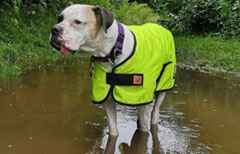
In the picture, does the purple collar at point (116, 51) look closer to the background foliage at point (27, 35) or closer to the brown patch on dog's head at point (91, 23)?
the brown patch on dog's head at point (91, 23)

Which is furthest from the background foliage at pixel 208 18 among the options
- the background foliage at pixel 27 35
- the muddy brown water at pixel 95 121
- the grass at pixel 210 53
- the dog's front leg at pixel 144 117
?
the dog's front leg at pixel 144 117

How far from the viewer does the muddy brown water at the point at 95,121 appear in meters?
3.84

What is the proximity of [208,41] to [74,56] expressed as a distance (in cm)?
372

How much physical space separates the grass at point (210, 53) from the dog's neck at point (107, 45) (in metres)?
3.84

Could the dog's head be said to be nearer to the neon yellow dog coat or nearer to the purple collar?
the purple collar

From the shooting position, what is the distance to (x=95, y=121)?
4.50 meters

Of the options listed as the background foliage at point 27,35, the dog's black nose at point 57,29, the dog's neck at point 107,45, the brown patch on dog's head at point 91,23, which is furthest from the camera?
the background foliage at point 27,35

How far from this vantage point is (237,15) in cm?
1059

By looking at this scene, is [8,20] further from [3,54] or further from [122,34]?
[122,34]

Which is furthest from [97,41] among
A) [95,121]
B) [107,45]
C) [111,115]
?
[95,121]

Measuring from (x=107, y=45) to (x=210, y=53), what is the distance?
5.38 m

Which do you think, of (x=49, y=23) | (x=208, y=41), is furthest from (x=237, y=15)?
(x=49, y=23)

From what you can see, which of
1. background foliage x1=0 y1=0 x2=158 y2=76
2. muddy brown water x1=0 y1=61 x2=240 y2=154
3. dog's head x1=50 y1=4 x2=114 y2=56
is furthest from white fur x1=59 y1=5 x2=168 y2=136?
background foliage x1=0 y1=0 x2=158 y2=76

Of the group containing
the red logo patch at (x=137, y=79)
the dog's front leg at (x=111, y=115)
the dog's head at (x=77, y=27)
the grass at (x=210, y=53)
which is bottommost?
the grass at (x=210, y=53)
